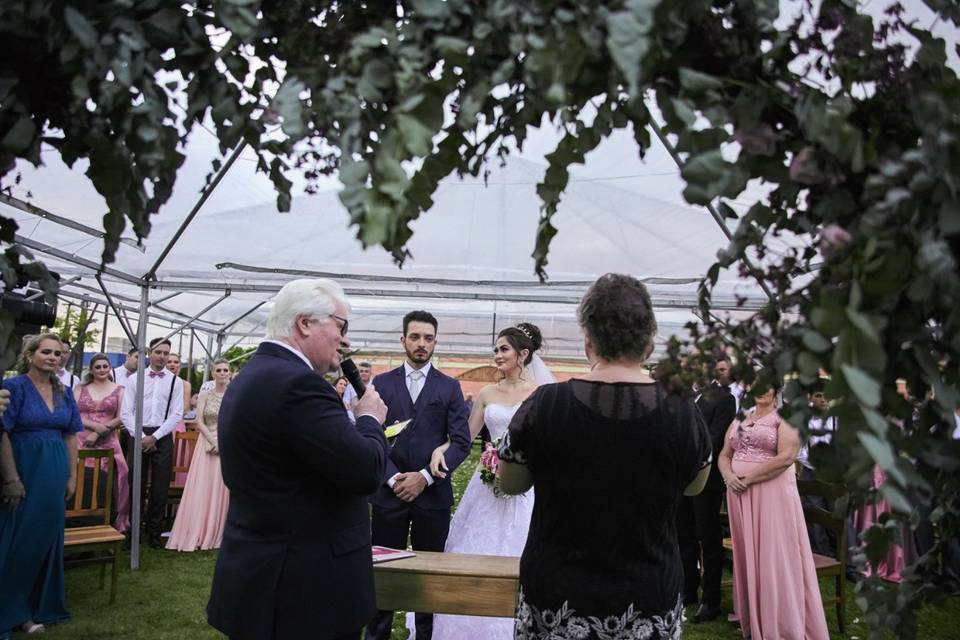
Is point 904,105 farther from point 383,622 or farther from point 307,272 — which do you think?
point 307,272

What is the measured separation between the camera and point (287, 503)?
2.31m

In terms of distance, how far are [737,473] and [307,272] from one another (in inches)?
188

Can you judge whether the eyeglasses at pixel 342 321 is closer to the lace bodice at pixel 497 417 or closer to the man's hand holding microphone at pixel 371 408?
the man's hand holding microphone at pixel 371 408

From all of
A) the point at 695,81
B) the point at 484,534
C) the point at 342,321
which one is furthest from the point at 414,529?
the point at 695,81

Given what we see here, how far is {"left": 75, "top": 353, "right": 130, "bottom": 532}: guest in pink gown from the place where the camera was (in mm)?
7121

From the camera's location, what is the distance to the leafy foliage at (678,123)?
3.04 feet

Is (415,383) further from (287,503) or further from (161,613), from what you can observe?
(161,613)

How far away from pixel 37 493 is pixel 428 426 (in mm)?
2567

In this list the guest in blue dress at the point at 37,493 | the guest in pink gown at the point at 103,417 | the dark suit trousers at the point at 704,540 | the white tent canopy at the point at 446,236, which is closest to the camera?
the guest in blue dress at the point at 37,493

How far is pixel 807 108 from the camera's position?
0.95 metres

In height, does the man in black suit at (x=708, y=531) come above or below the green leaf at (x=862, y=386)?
below

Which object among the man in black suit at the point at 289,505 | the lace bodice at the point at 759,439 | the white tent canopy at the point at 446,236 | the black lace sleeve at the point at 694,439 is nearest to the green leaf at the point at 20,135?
the man in black suit at the point at 289,505

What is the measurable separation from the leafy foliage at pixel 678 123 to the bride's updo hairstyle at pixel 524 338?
11.6 ft

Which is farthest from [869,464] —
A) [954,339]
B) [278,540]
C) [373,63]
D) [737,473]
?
[737,473]
